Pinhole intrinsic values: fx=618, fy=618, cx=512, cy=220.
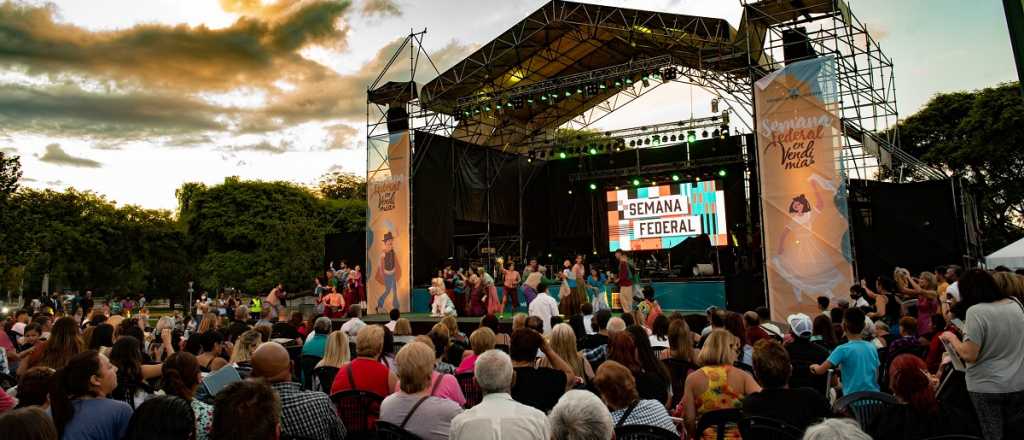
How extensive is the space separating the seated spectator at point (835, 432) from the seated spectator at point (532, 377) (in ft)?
7.00

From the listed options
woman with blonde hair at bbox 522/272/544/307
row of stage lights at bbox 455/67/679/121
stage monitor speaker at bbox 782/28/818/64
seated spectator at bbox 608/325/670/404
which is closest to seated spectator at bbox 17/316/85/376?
seated spectator at bbox 608/325/670/404

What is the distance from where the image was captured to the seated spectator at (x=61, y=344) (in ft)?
14.2

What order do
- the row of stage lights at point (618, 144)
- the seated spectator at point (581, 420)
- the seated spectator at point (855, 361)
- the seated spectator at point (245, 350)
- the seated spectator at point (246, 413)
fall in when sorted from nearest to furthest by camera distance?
1. the seated spectator at point (246, 413)
2. the seated spectator at point (581, 420)
3. the seated spectator at point (855, 361)
4. the seated spectator at point (245, 350)
5. the row of stage lights at point (618, 144)

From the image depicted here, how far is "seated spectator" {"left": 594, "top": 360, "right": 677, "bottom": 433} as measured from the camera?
276 cm

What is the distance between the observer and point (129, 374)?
358 centimetres

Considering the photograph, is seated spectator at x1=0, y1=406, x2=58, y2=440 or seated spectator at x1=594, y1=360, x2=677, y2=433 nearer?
seated spectator at x1=0, y1=406, x2=58, y2=440

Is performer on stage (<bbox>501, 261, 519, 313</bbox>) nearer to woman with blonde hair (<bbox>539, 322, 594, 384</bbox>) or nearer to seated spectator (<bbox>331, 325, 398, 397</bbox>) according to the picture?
woman with blonde hair (<bbox>539, 322, 594, 384</bbox>)

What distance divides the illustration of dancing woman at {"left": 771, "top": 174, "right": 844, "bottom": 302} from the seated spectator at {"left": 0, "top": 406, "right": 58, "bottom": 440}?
12.2 metres

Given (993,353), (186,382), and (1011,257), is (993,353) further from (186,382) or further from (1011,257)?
(1011,257)

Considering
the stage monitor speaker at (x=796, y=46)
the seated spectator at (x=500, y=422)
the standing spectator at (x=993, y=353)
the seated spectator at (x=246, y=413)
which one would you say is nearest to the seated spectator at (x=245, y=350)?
the seated spectator at (x=246, y=413)

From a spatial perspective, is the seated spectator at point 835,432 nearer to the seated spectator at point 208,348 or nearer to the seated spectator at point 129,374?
the seated spectator at point 129,374

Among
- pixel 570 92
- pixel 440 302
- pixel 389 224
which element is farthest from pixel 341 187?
pixel 440 302

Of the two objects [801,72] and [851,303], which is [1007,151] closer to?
[801,72]

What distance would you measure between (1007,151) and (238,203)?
3645 centimetres
